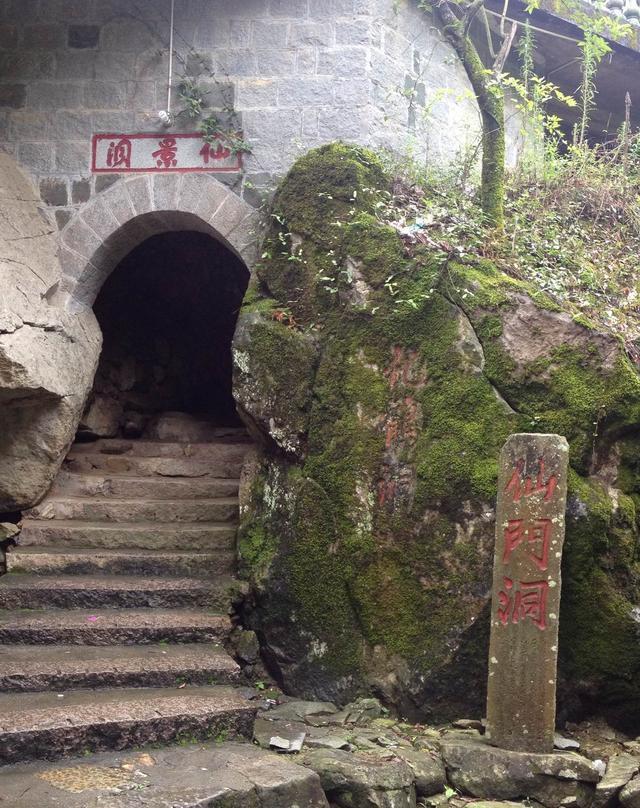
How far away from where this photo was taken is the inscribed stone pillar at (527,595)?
4.67m

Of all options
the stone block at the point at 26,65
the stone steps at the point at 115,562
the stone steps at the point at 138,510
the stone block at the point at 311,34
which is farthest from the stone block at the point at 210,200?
the stone steps at the point at 115,562

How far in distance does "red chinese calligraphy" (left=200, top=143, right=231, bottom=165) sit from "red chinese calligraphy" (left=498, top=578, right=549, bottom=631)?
4.14 meters

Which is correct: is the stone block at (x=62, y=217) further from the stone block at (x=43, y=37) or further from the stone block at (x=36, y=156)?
the stone block at (x=43, y=37)

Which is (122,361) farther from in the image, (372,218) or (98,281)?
(372,218)

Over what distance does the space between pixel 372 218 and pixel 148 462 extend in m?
3.02

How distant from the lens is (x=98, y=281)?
729 cm

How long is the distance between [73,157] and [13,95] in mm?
781

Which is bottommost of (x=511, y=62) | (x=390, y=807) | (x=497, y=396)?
(x=390, y=807)

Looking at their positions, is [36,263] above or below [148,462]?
above

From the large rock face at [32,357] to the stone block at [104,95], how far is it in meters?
0.86

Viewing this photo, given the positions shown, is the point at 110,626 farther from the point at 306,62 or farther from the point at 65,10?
the point at 65,10

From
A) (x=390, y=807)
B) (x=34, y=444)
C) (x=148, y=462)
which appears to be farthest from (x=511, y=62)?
(x=390, y=807)

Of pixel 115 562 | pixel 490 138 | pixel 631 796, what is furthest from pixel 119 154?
pixel 631 796

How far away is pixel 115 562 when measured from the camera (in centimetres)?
618
